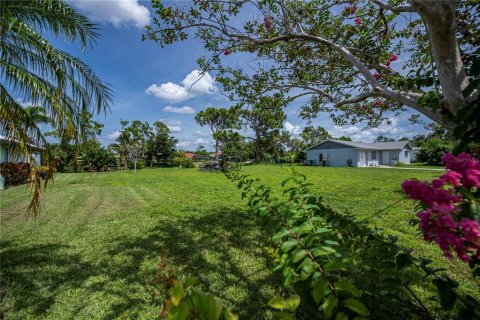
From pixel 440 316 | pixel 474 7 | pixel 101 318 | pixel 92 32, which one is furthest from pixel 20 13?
pixel 440 316

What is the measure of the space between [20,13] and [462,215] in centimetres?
608

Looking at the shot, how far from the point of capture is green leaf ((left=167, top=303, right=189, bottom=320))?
0.57 metres

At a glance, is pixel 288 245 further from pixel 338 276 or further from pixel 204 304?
pixel 204 304

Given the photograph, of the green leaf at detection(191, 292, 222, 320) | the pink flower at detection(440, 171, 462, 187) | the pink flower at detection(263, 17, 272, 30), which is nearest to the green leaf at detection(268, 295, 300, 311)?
the green leaf at detection(191, 292, 222, 320)

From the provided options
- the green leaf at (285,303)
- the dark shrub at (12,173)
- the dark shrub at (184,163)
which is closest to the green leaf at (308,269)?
the green leaf at (285,303)

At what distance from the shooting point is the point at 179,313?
0.59 m

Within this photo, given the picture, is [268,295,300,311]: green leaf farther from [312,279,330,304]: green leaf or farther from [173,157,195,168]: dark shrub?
[173,157,195,168]: dark shrub

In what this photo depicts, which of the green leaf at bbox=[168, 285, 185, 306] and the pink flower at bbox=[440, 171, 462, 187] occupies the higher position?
the pink flower at bbox=[440, 171, 462, 187]

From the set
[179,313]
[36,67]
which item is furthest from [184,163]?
[179,313]

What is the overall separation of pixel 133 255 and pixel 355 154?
3076cm

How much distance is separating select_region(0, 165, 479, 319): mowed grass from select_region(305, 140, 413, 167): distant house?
2478cm

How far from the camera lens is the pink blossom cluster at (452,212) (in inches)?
31.0

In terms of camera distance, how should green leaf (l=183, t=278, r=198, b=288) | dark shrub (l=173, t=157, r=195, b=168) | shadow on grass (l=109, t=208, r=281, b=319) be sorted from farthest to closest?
dark shrub (l=173, t=157, r=195, b=168) < shadow on grass (l=109, t=208, r=281, b=319) < green leaf (l=183, t=278, r=198, b=288)

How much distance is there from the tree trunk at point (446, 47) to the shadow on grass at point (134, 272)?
8.01 feet
